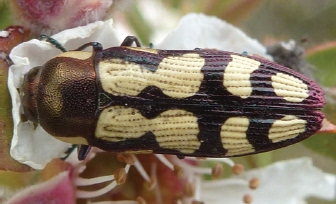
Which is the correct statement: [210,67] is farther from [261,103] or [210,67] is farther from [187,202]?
[187,202]

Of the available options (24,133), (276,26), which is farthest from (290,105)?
(276,26)

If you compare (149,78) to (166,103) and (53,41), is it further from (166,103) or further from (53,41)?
(53,41)

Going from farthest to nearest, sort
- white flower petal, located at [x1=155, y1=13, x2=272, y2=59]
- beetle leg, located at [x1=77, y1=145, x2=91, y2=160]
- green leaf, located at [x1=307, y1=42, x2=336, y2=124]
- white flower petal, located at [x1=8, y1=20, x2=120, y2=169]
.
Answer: green leaf, located at [x1=307, y1=42, x2=336, y2=124], white flower petal, located at [x1=155, y1=13, x2=272, y2=59], beetle leg, located at [x1=77, y1=145, x2=91, y2=160], white flower petal, located at [x1=8, y1=20, x2=120, y2=169]

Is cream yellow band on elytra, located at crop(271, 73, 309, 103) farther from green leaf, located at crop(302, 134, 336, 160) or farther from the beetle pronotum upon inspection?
green leaf, located at crop(302, 134, 336, 160)

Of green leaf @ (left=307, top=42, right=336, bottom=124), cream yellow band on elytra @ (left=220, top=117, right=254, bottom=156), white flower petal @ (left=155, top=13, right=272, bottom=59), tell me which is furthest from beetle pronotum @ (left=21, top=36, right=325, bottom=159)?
green leaf @ (left=307, top=42, right=336, bottom=124)

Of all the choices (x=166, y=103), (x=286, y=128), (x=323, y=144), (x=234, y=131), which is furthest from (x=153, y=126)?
(x=323, y=144)

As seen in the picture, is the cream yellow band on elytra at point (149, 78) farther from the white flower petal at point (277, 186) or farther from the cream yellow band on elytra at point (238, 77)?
the white flower petal at point (277, 186)

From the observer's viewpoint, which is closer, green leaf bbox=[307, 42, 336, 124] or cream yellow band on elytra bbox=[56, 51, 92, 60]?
cream yellow band on elytra bbox=[56, 51, 92, 60]
